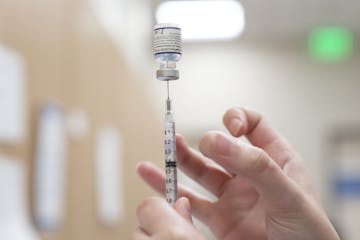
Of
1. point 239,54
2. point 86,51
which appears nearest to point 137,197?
point 86,51

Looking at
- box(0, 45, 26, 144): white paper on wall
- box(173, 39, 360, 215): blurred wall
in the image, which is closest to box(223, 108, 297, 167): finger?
box(0, 45, 26, 144): white paper on wall

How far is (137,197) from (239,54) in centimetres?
284

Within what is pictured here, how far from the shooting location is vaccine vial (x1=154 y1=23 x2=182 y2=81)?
23.2 inches

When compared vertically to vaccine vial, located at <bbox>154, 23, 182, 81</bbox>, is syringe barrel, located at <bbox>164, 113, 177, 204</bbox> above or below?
below

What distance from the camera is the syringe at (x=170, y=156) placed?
0.67 meters

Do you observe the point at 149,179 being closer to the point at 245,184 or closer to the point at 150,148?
the point at 245,184

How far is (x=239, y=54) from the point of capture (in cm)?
501

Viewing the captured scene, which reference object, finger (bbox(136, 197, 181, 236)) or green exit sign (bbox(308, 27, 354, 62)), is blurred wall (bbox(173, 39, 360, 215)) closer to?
green exit sign (bbox(308, 27, 354, 62))

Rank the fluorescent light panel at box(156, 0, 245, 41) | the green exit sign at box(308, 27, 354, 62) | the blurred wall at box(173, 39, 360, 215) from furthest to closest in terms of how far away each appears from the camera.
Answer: the blurred wall at box(173, 39, 360, 215), the green exit sign at box(308, 27, 354, 62), the fluorescent light panel at box(156, 0, 245, 41)

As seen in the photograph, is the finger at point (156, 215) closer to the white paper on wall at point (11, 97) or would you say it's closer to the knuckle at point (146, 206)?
the knuckle at point (146, 206)

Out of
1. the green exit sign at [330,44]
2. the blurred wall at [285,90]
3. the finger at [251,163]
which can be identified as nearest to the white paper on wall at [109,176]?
the finger at [251,163]

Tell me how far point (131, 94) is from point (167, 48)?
1.76 m

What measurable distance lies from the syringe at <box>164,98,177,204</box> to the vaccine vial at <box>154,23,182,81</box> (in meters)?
0.06

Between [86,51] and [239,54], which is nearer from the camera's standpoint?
[86,51]
